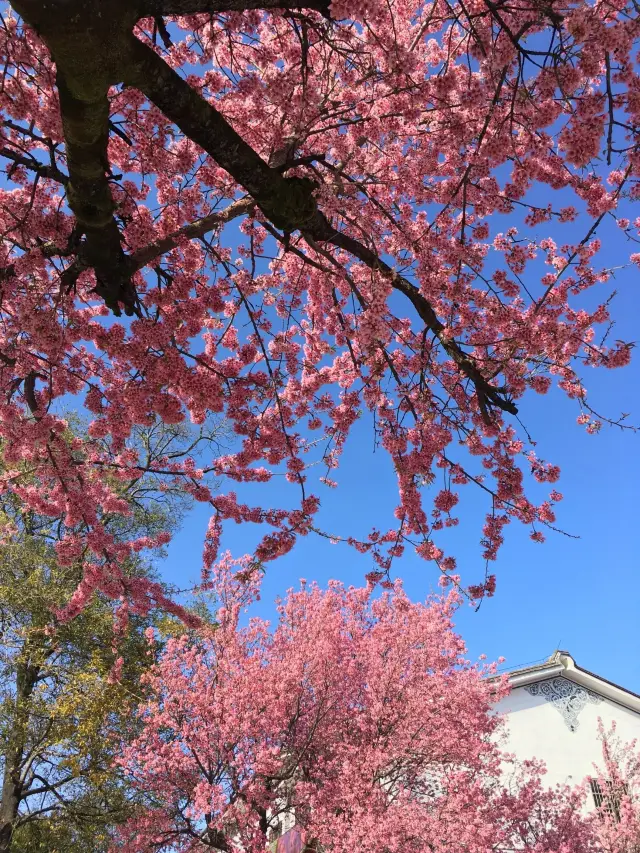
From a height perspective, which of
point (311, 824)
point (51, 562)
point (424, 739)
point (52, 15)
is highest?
point (51, 562)

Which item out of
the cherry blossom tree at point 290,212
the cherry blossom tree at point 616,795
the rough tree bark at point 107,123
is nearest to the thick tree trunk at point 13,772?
the cherry blossom tree at point 290,212

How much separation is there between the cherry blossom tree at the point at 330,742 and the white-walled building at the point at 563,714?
2918 mm

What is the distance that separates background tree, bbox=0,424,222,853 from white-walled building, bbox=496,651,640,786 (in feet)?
36.9

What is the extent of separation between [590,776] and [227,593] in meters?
11.7

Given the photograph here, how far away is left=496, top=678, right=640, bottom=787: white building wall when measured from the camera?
1595cm

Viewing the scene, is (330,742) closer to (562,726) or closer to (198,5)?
(562,726)

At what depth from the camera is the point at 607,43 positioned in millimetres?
3158

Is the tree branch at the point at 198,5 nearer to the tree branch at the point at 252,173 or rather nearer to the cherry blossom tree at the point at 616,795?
the tree branch at the point at 252,173

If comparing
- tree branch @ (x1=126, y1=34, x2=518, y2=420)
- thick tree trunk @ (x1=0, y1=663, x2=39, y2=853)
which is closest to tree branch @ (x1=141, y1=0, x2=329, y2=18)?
tree branch @ (x1=126, y1=34, x2=518, y2=420)

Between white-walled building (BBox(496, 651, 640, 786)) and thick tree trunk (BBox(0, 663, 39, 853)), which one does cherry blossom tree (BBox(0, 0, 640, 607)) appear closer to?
thick tree trunk (BBox(0, 663, 39, 853))

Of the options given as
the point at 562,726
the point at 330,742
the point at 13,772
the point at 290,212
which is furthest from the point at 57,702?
the point at 562,726

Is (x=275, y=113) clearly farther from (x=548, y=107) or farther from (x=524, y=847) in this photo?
(x=524, y=847)

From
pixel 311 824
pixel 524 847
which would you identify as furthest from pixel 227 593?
pixel 524 847

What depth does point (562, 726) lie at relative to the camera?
55.3 feet
